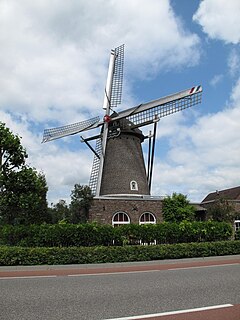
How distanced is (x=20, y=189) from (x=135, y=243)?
6968 millimetres

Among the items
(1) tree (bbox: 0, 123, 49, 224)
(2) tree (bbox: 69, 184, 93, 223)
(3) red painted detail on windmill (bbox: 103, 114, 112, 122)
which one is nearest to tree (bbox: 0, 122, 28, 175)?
(1) tree (bbox: 0, 123, 49, 224)

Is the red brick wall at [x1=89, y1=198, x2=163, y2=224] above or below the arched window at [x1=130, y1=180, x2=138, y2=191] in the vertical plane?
below

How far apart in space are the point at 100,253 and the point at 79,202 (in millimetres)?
8295

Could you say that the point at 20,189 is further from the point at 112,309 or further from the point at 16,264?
the point at 112,309

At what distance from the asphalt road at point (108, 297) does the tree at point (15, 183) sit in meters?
7.98

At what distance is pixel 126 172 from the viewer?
28688 mm

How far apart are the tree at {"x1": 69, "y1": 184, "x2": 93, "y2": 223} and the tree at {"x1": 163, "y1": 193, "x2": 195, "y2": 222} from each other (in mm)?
6405

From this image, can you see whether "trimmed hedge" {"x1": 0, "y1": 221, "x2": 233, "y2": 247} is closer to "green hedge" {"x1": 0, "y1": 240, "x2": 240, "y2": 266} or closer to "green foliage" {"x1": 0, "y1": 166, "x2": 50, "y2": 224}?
"green foliage" {"x1": 0, "y1": 166, "x2": 50, "y2": 224}

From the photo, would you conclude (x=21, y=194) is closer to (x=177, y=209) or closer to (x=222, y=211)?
(x=177, y=209)

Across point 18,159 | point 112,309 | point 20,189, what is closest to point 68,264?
point 20,189

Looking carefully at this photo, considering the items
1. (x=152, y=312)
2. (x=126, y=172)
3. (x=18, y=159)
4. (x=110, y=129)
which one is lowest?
(x=152, y=312)

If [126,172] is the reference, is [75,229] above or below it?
below

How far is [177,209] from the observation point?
27188 millimetres

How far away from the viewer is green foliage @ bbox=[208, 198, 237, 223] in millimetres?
27062
